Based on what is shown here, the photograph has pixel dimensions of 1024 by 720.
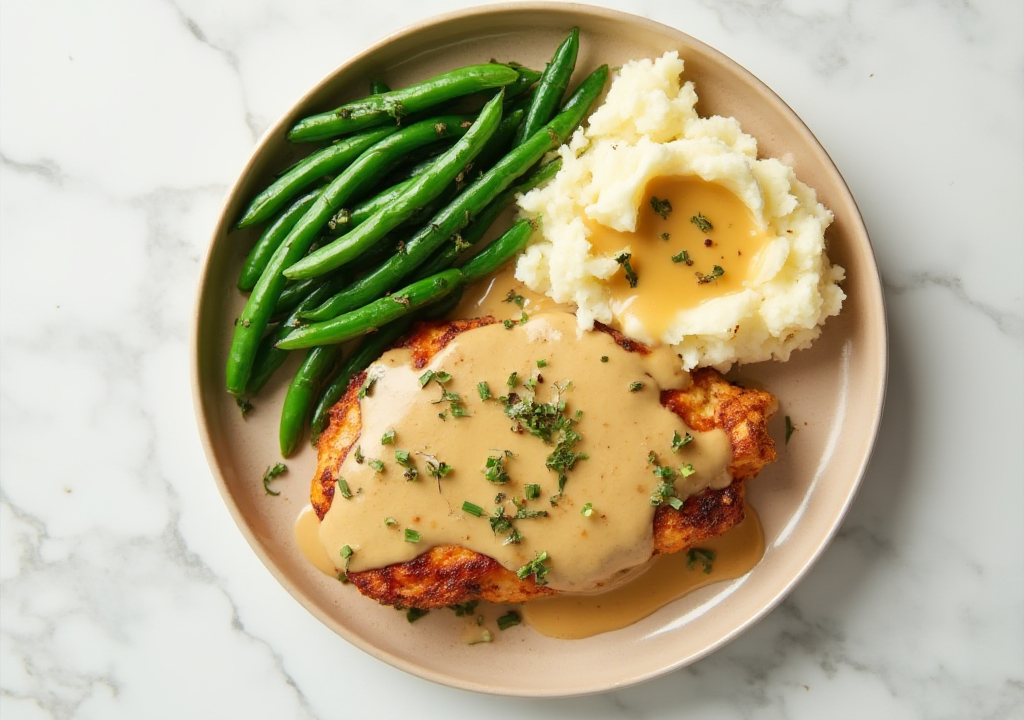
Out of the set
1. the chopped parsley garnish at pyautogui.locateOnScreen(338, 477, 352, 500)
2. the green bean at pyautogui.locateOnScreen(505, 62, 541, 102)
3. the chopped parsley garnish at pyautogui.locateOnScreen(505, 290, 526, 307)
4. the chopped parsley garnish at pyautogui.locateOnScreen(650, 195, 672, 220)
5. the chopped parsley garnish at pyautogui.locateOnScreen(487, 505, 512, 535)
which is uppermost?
the green bean at pyautogui.locateOnScreen(505, 62, 541, 102)

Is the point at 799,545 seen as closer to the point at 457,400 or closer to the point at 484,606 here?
the point at 484,606

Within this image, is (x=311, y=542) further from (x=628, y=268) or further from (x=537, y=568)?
(x=628, y=268)

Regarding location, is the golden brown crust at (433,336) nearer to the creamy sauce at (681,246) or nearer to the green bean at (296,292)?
the green bean at (296,292)

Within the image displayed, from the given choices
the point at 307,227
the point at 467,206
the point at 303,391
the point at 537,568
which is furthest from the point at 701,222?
the point at 303,391

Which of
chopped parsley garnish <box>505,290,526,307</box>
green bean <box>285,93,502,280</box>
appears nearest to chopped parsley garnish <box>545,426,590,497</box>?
chopped parsley garnish <box>505,290,526,307</box>

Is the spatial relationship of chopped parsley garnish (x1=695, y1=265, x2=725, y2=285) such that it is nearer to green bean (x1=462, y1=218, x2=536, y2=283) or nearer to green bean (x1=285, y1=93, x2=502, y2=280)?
green bean (x1=462, y1=218, x2=536, y2=283)

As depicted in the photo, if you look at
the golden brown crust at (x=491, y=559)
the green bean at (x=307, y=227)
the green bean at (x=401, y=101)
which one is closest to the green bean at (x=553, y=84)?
the green bean at (x=401, y=101)

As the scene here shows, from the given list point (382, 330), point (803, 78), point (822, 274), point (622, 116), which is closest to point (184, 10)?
point (382, 330)
